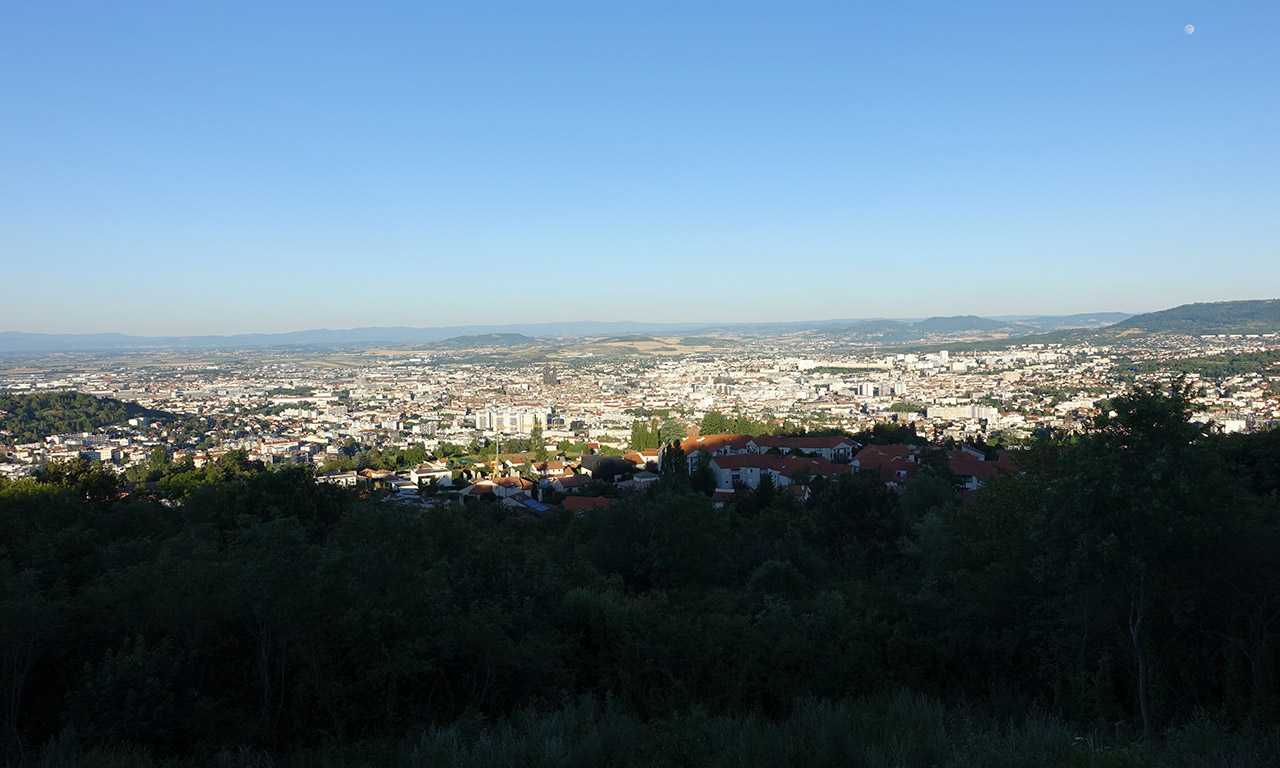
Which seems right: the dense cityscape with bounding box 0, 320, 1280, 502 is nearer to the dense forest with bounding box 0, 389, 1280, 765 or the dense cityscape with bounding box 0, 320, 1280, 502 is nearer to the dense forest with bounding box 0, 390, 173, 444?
the dense forest with bounding box 0, 389, 1280, 765

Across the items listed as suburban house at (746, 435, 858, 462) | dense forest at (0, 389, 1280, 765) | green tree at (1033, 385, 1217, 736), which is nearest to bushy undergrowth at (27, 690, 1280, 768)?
dense forest at (0, 389, 1280, 765)

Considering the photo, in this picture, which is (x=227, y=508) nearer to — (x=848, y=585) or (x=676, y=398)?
(x=848, y=585)

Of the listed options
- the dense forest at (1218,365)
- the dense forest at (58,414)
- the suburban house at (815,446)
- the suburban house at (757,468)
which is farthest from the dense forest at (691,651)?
the dense forest at (1218,365)

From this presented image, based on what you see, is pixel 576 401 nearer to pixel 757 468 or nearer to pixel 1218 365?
pixel 757 468

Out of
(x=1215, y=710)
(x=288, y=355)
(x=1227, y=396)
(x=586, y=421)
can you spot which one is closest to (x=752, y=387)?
(x=586, y=421)

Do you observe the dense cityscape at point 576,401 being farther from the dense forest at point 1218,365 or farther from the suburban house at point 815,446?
the suburban house at point 815,446

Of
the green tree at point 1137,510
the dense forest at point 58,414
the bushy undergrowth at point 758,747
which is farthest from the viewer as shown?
the dense forest at point 58,414

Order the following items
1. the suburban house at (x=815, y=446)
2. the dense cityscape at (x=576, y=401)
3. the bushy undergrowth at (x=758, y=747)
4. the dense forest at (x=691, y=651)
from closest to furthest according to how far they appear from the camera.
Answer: the bushy undergrowth at (x=758, y=747) → the dense forest at (x=691, y=651) → the suburban house at (x=815, y=446) → the dense cityscape at (x=576, y=401)
